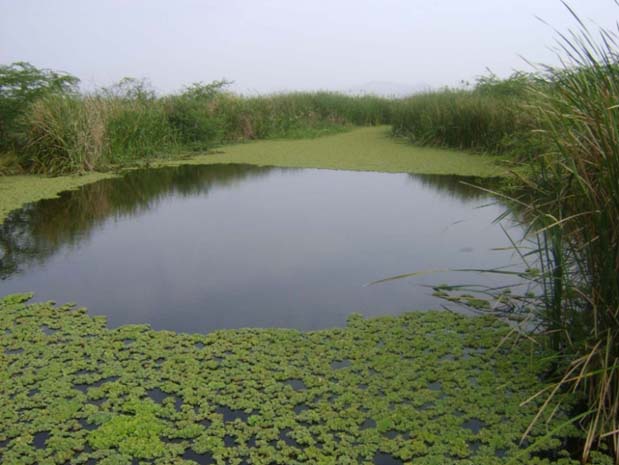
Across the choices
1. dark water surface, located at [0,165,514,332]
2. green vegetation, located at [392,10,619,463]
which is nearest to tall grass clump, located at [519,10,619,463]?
green vegetation, located at [392,10,619,463]

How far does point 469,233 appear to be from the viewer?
19.8ft

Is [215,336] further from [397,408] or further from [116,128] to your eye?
[116,128]

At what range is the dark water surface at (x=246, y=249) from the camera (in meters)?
4.19

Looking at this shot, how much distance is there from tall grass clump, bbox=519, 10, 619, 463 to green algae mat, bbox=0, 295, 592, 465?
0.24m

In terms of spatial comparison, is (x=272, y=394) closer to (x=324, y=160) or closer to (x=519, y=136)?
(x=519, y=136)

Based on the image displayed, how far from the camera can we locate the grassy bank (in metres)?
8.52

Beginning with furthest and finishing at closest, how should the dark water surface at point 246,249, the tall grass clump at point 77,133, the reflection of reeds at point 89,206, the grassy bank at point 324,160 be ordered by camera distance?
the tall grass clump at point 77,133
the grassy bank at point 324,160
the reflection of reeds at point 89,206
the dark water surface at point 246,249

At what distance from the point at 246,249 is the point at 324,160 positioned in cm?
605

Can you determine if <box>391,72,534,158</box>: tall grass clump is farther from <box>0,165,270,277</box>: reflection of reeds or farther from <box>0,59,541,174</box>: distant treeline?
<box>0,165,270,277</box>: reflection of reeds

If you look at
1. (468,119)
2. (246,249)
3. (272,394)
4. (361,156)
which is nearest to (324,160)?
(361,156)

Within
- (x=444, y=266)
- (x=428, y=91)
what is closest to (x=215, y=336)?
(x=444, y=266)

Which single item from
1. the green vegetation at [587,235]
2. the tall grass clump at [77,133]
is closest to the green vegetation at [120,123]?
the tall grass clump at [77,133]

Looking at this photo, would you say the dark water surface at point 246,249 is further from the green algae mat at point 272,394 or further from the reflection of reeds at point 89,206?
the green algae mat at point 272,394

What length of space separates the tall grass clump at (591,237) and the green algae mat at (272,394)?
Answer: 237mm
